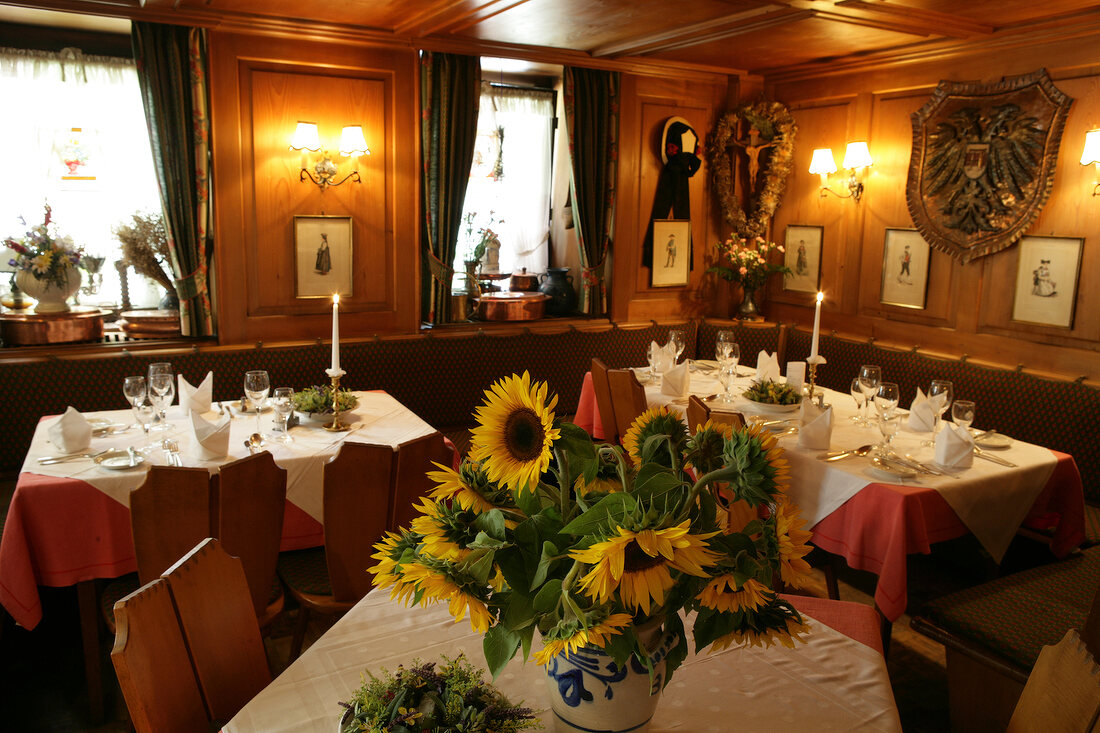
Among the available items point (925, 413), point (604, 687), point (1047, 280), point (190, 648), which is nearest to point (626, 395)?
point (925, 413)

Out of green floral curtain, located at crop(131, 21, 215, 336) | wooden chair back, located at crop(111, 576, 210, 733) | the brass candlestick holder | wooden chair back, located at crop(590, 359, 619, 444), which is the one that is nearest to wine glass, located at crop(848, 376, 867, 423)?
wooden chair back, located at crop(590, 359, 619, 444)

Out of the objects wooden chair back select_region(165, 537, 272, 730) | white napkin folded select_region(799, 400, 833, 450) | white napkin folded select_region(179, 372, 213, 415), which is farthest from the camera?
white napkin folded select_region(179, 372, 213, 415)

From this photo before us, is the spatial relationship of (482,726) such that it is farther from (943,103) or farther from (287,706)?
(943,103)

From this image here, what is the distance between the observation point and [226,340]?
491 centimetres

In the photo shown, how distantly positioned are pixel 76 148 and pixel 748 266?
4.49 meters

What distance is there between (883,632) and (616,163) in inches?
154

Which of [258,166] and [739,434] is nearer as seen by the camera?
[739,434]

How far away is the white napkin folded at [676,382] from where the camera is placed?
4.22m

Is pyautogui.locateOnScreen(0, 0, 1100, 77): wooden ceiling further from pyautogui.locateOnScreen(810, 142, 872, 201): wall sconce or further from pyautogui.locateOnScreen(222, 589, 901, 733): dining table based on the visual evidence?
pyautogui.locateOnScreen(222, 589, 901, 733): dining table

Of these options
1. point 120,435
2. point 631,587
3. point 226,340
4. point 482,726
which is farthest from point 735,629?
point 226,340

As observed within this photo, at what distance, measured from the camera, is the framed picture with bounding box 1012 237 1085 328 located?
4523mm

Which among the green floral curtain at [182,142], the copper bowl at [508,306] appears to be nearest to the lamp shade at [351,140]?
the green floral curtain at [182,142]

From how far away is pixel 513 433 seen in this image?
46.9 inches

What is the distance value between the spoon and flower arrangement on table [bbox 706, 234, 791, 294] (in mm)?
2939
